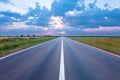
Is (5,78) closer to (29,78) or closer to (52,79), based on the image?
(29,78)

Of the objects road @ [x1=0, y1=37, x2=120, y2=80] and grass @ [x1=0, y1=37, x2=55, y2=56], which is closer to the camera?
road @ [x1=0, y1=37, x2=120, y2=80]

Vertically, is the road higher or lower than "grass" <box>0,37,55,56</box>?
higher

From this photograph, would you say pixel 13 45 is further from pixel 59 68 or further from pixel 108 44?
pixel 59 68

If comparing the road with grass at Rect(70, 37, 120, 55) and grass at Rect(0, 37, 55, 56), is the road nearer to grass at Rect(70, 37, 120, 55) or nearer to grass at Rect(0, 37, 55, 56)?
grass at Rect(0, 37, 55, 56)

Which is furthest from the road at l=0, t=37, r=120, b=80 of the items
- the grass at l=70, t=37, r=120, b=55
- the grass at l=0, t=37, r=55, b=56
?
the grass at l=70, t=37, r=120, b=55

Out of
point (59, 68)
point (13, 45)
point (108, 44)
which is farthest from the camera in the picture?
point (108, 44)

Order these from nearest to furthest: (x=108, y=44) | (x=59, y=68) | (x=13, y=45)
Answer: (x=59, y=68) < (x=13, y=45) < (x=108, y=44)

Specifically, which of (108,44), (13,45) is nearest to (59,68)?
(13,45)

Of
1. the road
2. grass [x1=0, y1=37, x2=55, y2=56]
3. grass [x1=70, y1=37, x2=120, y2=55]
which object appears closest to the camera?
the road

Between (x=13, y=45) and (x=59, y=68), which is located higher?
(x=59, y=68)

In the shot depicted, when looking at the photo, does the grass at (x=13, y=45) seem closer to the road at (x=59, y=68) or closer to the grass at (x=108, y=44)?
the road at (x=59, y=68)

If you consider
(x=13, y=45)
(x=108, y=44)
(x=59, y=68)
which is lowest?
(x=108, y=44)

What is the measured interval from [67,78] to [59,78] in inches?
11.8

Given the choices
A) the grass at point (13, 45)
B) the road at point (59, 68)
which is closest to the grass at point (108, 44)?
the road at point (59, 68)
